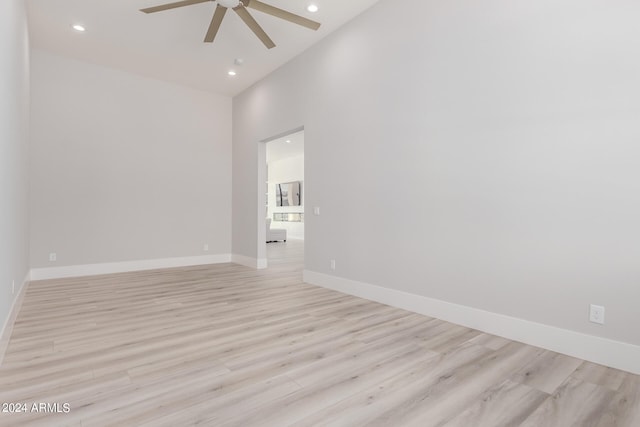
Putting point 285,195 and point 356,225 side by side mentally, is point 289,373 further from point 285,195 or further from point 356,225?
point 285,195

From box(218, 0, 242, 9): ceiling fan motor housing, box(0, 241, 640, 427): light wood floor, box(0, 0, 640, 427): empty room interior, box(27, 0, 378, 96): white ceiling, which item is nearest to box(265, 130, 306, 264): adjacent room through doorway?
box(27, 0, 378, 96): white ceiling

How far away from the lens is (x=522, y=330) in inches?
101

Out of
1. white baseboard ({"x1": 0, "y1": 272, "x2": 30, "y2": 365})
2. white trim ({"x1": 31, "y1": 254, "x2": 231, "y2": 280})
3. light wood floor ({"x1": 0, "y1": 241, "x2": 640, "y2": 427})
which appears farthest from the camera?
white trim ({"x1": 31, "y1": 254, "x2": 231, "y2": 280})

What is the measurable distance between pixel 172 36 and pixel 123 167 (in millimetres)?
2389

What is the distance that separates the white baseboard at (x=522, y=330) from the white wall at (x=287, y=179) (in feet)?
28.7

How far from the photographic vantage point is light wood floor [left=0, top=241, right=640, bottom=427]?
5.26 ft

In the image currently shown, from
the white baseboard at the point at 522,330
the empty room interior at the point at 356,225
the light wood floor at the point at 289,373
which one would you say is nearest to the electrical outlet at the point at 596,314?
the empty room interior at the point at 356,225

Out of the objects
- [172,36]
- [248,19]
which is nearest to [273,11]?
[248,19]

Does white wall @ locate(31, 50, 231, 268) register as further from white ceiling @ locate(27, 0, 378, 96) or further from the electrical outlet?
the electrical outlet

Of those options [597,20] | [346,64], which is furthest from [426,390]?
[346,64]

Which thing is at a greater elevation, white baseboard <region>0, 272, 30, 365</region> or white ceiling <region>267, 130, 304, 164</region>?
white ceiling <region>267, 130, 304, 164</region>

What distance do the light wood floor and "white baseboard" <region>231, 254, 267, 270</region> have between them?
2.43 metres

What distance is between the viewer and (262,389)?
5.98ft

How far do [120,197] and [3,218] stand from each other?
11.0 ft
